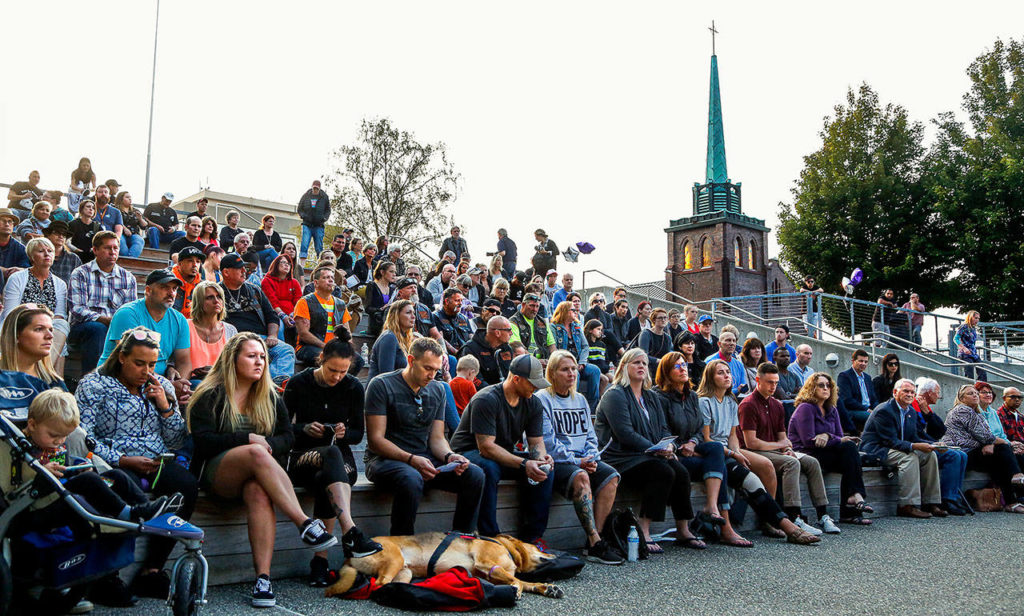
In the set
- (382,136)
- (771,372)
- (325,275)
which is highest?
(382,136)

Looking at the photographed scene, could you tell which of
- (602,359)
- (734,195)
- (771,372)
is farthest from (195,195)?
(771,372)

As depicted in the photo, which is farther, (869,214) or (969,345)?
(869,214)

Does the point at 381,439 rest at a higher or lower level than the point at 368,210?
lower

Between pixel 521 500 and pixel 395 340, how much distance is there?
6.51 feet

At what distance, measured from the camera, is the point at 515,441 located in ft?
19.2

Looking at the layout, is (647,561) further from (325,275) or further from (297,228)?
(297,228)

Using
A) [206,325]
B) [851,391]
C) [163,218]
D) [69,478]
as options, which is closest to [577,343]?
[851,391]

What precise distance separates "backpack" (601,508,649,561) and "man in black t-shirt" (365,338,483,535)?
1.13m

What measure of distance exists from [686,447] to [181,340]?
3.86 meters

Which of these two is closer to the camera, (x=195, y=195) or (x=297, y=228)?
(x=297, y=228)

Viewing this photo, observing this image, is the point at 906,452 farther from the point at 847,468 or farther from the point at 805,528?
the point at 805,528

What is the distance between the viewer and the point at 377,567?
14.8ft

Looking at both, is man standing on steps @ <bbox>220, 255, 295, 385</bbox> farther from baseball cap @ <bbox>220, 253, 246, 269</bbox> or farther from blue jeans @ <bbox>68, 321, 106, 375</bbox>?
blue jeans @ <bbox>68, 321, 106, 375</bbox>

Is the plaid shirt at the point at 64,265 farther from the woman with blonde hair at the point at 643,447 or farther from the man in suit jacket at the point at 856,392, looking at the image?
the man in suit jacket at the point at 856,392
